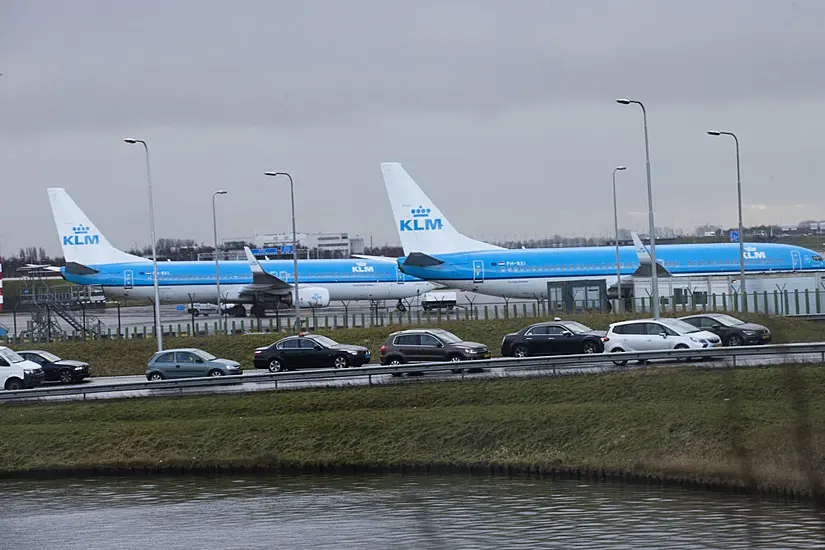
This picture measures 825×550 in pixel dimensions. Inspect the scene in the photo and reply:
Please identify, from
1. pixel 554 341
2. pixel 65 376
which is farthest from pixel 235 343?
pixel 554 341

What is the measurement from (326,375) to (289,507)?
12994mm

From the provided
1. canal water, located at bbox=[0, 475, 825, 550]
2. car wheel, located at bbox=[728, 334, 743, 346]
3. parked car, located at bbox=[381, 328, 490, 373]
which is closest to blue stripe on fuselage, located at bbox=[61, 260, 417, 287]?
parked car, located at bbox=[381, 328, 490, 373]

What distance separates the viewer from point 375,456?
33.3m

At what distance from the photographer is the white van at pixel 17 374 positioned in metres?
45.9

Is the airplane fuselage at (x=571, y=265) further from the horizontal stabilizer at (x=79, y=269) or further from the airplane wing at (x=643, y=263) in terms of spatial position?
the horizontal stabilizer at (x=79, y=269)

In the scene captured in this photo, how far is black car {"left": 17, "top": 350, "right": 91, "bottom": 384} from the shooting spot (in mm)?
48438

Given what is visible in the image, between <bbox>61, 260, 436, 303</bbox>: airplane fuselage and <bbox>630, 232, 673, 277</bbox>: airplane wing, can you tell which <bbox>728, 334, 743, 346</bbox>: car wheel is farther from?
<bbox>61, 260, 436, 303</bbox>: airplane fuselage

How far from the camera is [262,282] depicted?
82812 mm

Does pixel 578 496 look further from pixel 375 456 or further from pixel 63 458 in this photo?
pixel 63 458

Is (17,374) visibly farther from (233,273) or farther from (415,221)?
(233,273)

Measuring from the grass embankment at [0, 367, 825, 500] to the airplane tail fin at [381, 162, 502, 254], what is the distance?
34.3 metres

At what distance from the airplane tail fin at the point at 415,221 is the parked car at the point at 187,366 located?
29407 mm

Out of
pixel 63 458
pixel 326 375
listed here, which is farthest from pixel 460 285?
pixel 63 458

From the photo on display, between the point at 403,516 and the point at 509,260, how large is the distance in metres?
48.3
